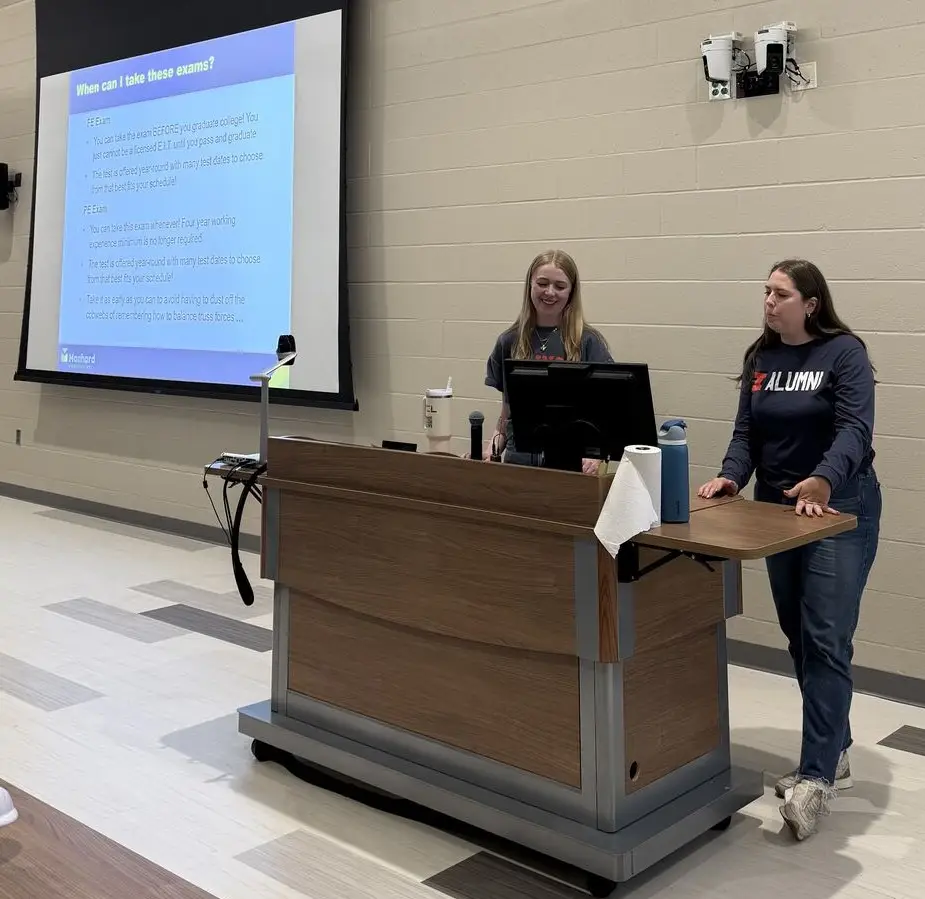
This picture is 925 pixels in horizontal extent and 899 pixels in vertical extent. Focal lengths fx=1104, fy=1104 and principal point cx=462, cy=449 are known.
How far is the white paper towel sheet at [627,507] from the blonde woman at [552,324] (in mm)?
1057

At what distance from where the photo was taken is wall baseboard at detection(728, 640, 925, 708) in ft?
12.2

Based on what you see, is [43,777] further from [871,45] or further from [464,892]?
[871,45]

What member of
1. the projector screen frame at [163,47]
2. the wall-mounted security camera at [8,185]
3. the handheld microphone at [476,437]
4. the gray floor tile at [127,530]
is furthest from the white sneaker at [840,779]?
the wall-mounted security camera at [8,185]

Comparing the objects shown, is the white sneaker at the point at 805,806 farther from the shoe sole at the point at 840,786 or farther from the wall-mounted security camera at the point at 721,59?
the wall-mounted security camera at the point at 721,59

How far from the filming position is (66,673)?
3.88m

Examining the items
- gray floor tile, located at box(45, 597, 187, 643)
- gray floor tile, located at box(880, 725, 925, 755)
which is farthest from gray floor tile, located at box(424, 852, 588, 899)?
gray floor tile, located at box(45, 597, 187, 643)

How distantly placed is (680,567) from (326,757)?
108 centimetres

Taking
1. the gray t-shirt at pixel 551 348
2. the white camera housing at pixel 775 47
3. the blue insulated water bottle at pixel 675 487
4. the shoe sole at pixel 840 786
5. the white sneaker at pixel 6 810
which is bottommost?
the shoe sole at pixel 840 786

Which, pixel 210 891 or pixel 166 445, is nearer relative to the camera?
pixel 210 891

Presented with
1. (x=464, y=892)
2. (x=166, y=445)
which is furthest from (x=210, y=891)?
(x=166, y=445)

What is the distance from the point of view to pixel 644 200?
4.24 metres

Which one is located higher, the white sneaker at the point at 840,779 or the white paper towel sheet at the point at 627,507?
the white paper towel sheet at the point at 627,507

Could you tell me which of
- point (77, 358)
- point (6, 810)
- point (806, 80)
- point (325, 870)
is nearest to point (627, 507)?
point (325, 870)

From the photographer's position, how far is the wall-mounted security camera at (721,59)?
3887 millimetres
